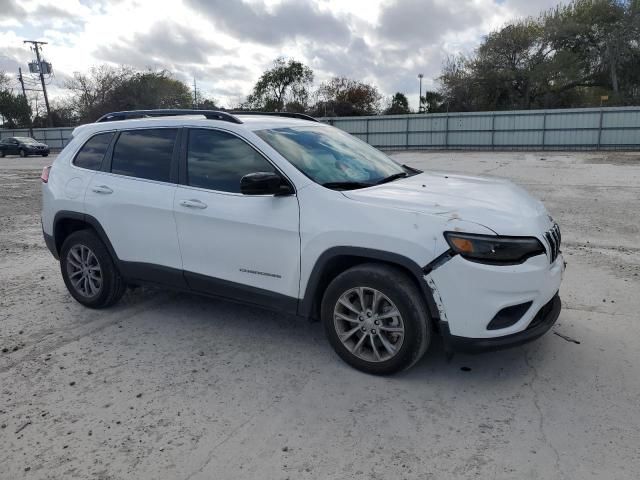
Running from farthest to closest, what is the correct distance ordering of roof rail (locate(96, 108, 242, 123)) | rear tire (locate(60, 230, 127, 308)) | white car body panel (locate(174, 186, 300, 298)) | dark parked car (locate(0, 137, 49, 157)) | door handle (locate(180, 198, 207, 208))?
1. dark parked car (locate(0, 137, 49, 157))
2. rear tire (locate(60, 230, 127, 308))
3. roof rail (locate(96, 108, 242, 123))
4. door handle (locate(180, 198, 207, 208))
5. white car body panel (locate(174, 186, 300, 298))

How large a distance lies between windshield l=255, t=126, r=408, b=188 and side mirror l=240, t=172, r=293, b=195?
0.20m

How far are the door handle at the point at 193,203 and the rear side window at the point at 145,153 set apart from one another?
0.33 meters

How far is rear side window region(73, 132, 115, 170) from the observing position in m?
4.73

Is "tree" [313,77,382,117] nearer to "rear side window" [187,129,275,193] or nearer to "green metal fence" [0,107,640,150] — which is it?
"green metal fence" [0,107,640,150]

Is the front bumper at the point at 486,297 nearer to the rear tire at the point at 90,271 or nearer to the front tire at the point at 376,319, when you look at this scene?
the front tire at the point at 376,319

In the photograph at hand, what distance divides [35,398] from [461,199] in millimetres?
3095

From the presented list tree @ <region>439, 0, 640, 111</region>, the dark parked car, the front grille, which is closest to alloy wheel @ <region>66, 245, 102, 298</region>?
the front grille

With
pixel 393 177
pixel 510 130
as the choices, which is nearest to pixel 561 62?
pixel 510 130

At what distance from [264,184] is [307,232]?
44cm

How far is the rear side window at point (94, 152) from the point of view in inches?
186

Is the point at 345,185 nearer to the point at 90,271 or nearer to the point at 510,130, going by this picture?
the point at 90,271

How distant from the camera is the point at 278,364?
146 inches

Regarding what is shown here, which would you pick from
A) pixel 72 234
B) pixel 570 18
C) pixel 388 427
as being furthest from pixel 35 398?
pixel 570 18

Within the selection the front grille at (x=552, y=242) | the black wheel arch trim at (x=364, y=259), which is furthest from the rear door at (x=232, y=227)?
the front grille at (x=552, y=242)
